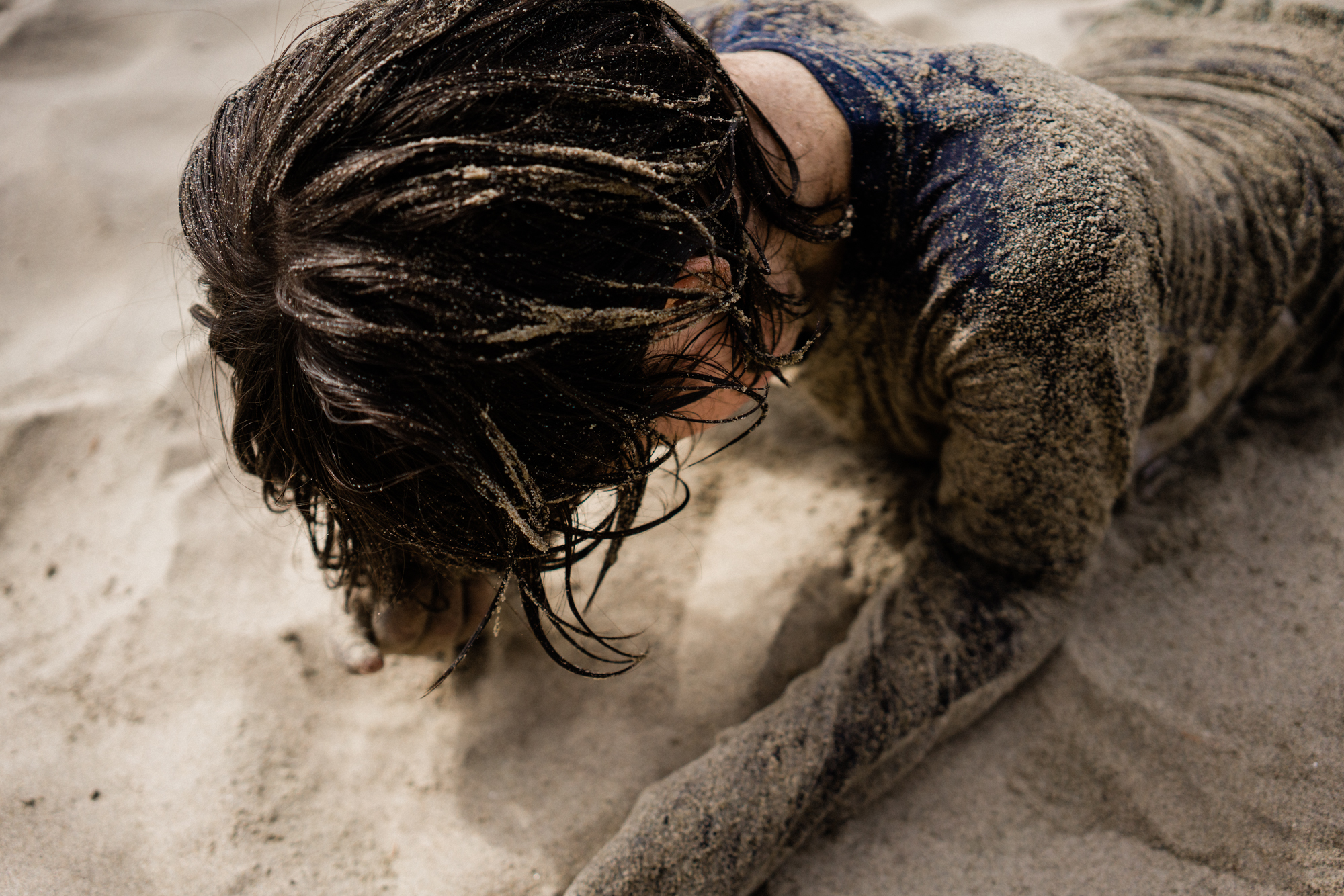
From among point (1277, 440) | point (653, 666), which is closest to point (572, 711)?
point (653, 666)

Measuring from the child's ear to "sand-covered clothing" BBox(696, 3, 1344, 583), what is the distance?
1.02 feet

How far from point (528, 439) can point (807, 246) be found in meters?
0.50

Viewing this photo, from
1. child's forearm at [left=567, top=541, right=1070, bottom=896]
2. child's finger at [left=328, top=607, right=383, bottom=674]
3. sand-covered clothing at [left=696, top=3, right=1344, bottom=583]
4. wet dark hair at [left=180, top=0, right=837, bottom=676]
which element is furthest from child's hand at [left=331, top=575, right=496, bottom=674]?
sand-covered clothing at [left=696, top=3, right=1344, bottom=583]

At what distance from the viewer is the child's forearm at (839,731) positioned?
40.8 inches

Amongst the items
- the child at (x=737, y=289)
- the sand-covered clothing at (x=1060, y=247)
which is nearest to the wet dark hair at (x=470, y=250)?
the child at (x=737, y=289)

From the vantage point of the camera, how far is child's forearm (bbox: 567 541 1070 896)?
104 cm

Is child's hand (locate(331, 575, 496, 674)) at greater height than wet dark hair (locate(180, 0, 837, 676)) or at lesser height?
lesser

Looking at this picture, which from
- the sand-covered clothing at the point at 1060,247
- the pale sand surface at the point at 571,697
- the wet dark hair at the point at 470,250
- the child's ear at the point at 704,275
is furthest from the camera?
the pale sand surface at the point at 571,697

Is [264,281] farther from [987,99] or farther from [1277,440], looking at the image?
[1277,440]

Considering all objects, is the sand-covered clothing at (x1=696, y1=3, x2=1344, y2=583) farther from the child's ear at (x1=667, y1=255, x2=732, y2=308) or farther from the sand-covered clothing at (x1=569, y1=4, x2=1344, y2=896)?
the child's ear at (x1=667, y1=255, x2=732, y2=308)

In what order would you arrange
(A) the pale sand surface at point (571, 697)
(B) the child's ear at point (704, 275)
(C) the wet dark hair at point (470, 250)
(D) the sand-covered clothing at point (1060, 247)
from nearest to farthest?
(C) the wet dark hair at point (470, 250)
(B) the child's ear at point (704, 275)
(D) the sand-covered clothing at point (1060, 247)
(A) the pale sand surface at point (571, 697)

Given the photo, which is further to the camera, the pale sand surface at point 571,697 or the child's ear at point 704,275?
the pale sand surface at point 571,697

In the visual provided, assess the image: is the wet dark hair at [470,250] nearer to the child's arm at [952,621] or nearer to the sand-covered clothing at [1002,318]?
the sand-covered clothing at [1002,318]

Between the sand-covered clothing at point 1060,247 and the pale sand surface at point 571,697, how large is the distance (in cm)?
26
